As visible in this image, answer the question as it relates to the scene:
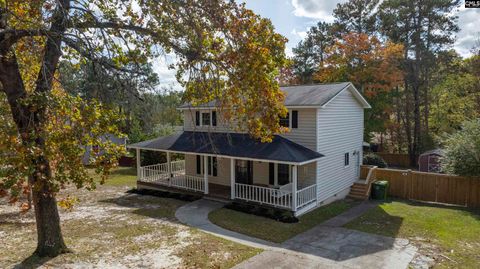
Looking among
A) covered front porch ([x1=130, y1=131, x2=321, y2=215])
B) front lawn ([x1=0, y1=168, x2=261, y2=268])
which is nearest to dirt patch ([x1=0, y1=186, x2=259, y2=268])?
front lawn ([x1=0, y1=168, x2=261, y2=268])

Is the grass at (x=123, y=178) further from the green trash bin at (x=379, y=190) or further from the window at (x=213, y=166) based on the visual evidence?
the green trash bin at (x=379, y=190)

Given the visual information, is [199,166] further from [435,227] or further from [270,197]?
[435,227]

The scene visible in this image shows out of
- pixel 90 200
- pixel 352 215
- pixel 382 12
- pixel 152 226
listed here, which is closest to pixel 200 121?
pixel 90 200

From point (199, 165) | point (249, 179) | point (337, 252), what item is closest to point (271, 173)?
point (249, 179)

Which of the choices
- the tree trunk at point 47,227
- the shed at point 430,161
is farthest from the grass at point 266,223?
the shed at point 430,161

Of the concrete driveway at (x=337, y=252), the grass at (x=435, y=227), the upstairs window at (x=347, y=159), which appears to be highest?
the upstairs window at (x=347, y=159)

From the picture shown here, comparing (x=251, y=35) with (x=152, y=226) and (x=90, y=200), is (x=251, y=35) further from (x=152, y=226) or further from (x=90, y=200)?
(x=90, y=200)
